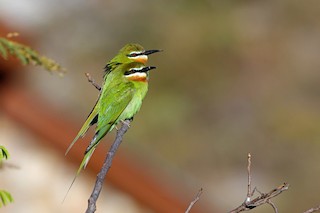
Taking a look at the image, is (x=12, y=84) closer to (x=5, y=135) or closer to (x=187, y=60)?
(x=5, y=135)

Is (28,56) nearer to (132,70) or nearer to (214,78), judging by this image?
(132,70)

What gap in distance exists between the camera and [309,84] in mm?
20797

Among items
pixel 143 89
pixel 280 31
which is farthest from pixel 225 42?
pixel 143 89

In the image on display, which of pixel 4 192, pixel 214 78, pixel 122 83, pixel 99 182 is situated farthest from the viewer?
pixel 214 78

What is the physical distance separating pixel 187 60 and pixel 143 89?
16.9 m

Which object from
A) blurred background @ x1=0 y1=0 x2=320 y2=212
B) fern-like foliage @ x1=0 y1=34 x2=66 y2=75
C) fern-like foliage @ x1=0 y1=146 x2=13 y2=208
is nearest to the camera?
fern-like foliage @ x1=0 y1=146 x2=13 y2=208

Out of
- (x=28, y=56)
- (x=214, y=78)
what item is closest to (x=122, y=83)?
(x=28, y=56)

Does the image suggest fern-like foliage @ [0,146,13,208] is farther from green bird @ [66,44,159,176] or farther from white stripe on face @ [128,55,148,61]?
white stripe on face @ [128,55,148,61]

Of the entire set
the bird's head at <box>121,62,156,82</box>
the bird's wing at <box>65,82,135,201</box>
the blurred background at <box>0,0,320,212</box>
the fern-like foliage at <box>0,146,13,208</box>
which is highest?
the blurred background at <box>0,0,320,212</box>

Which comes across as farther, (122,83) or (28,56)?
(122,83)

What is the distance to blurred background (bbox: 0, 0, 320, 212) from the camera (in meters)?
17.1

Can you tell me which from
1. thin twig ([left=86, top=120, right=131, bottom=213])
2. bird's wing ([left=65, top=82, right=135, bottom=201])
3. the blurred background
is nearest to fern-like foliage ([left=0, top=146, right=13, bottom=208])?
thin twig ([left=86, top=120, right=131, bottom=213])

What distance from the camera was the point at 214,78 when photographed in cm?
2080

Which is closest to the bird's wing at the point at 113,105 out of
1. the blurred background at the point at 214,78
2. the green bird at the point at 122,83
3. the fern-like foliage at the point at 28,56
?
the green bird at the point at 122,83
